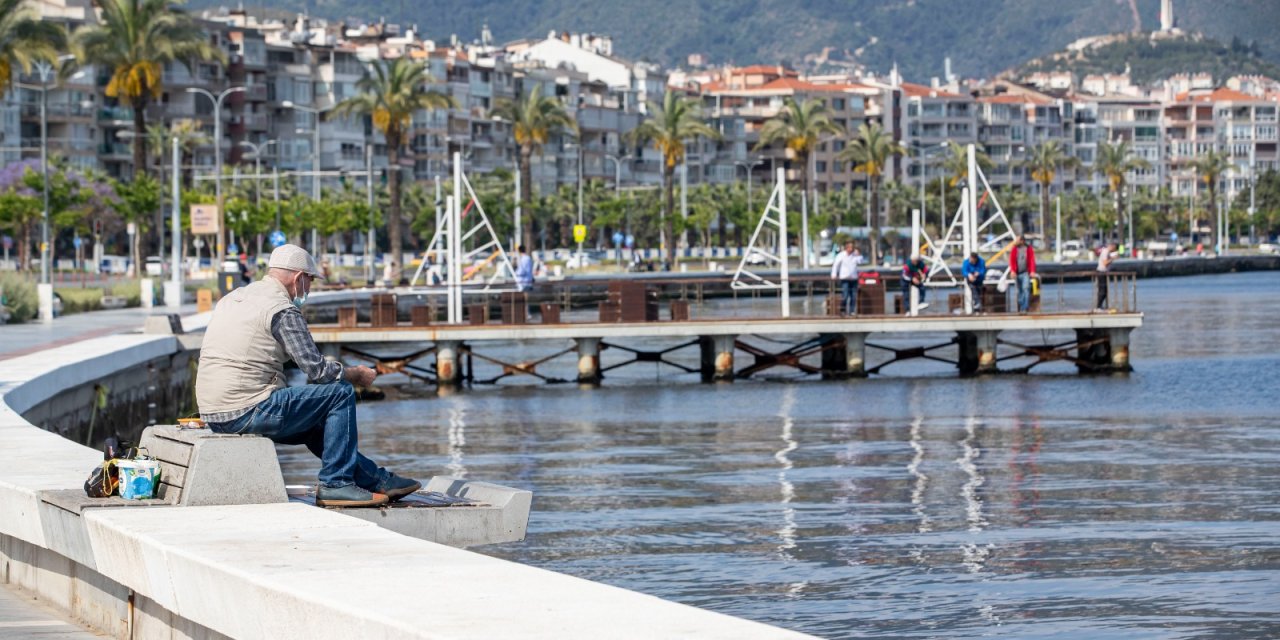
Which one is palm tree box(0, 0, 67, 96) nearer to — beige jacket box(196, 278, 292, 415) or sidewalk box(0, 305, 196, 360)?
sidewalk box(0, 305, 196, 360)

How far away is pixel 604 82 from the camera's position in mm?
197250

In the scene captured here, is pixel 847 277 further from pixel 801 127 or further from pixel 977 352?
pixel 801 127

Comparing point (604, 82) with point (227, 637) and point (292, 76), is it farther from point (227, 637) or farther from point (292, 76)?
point (227, 637)

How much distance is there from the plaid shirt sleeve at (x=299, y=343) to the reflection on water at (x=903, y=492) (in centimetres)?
418

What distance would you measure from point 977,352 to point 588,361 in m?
8.70

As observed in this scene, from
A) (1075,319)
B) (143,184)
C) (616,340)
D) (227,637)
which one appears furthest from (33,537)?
(143,184)

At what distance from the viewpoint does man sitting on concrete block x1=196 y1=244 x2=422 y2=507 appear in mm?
10719

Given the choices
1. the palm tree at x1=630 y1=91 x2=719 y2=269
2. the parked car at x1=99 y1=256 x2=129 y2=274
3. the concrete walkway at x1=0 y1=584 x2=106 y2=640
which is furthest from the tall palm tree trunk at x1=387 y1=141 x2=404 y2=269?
the concrete walkway at x1=0 y1=584 x2=106 y2=640

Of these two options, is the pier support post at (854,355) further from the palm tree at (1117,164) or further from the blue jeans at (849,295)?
the palm tree at (1117,164)

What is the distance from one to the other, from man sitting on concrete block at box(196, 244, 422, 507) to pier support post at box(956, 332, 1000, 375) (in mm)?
34694

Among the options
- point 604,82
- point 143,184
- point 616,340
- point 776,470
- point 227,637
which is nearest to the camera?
point 227,637

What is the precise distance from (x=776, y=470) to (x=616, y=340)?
38.2 m

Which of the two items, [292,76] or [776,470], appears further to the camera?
[292,76]

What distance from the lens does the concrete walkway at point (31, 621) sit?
9.85 metres
